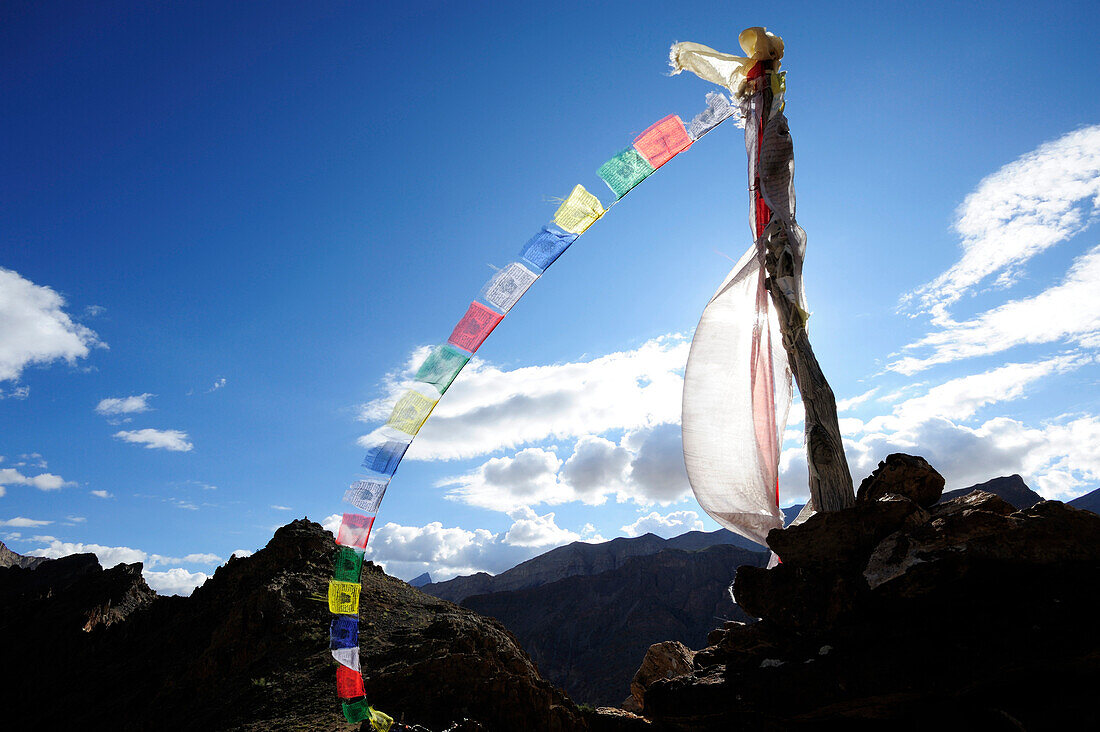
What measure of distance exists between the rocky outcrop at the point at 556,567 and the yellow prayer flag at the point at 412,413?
256ft

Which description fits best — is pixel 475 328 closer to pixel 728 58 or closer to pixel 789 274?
pixel 789 274

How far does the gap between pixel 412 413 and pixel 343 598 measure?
243 centimetres

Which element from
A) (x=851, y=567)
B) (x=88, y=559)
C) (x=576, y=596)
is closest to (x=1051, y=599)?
(x=851, y=567)

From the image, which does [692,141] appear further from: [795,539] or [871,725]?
[871,725]

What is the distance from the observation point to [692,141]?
23.5 feet

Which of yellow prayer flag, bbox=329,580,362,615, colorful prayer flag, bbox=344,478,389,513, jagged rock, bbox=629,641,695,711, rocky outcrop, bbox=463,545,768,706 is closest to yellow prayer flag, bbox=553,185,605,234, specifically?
colorful prayer flag, bbox=344,478,389,513

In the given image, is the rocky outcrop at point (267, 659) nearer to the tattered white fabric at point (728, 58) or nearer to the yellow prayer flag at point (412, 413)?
the yellow prayer flag at point (412, 413)

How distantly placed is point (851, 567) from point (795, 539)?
17.9 inches

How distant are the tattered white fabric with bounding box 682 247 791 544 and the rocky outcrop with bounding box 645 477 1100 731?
1409mm

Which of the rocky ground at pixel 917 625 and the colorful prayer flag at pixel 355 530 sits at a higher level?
the colorful prayer flag at pixel 355 530

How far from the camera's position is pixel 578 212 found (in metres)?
7.00

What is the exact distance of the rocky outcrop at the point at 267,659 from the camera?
10.5 metres

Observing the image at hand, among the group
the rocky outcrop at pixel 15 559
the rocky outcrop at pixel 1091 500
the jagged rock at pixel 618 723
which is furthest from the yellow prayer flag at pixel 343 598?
the rocky outcrop at pixel 1091 500

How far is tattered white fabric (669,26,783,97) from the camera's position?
7.03m
